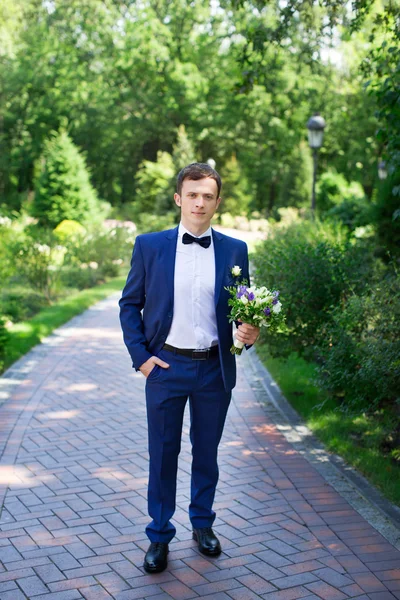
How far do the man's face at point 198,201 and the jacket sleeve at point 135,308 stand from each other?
0.31m

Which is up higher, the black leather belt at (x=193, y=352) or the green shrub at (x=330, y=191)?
the green shrub at (x=330, y=191)

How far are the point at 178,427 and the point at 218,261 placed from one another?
3.09 feet

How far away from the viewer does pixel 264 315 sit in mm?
3717

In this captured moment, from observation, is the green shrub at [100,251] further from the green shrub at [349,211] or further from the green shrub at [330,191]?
the green shrub at [330,191]

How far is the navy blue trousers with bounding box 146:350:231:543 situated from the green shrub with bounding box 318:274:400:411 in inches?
63.3

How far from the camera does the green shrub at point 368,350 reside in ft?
17.3

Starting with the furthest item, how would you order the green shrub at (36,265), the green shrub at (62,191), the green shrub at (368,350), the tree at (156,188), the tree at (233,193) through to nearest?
1. the tree at (233,193)
2. the tree at (156,188)
3. the green shrub at (62,191)
4. the green shrub at (36,265)
5. the green shrub at (368,350)

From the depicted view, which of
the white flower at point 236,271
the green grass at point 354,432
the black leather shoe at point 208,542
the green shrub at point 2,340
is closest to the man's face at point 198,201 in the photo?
the white flower at point 236,271

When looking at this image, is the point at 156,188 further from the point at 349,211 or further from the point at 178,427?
the point at 178,427

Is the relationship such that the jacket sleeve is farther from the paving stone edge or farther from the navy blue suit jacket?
the paving stone edge

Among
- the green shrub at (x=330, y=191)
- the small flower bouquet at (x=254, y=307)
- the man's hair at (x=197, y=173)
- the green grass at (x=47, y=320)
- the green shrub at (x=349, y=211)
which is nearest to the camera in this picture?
the small flower bouquet at (x=254, y=307)

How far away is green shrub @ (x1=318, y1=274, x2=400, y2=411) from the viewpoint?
5.26m

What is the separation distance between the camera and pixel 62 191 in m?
29.6

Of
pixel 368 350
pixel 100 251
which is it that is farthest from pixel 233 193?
pixel 368 350
